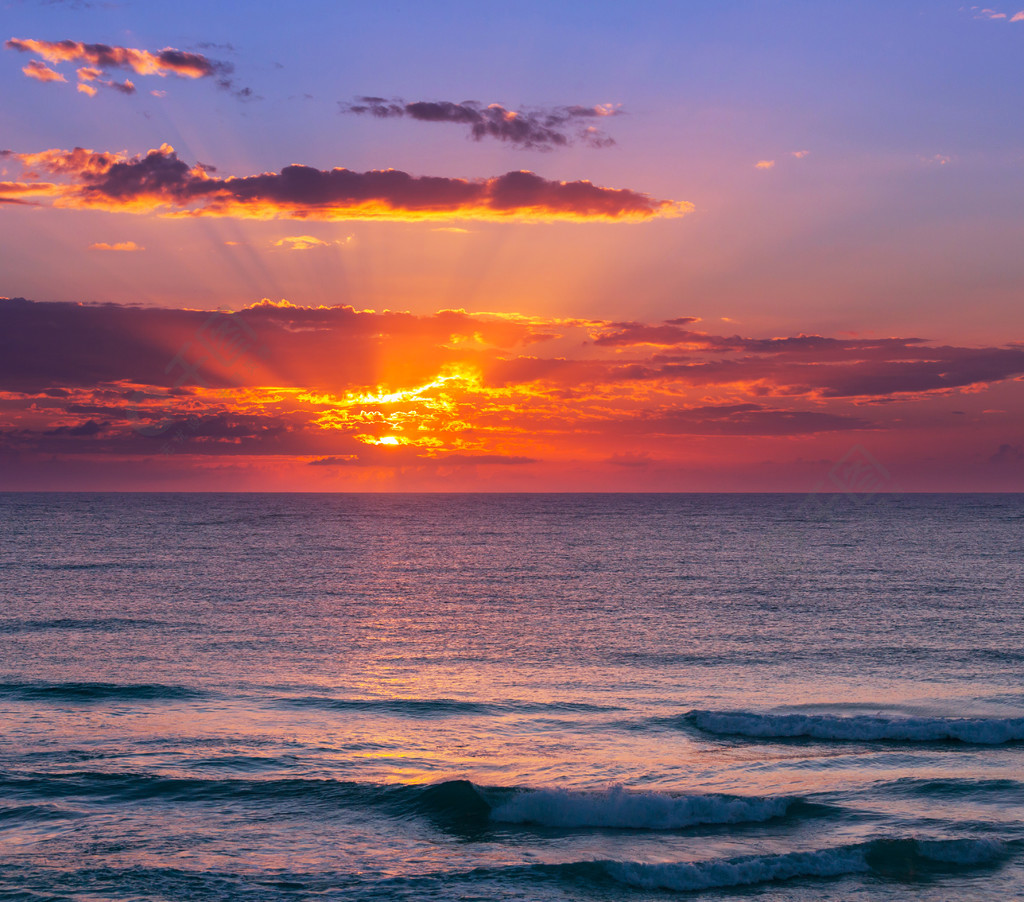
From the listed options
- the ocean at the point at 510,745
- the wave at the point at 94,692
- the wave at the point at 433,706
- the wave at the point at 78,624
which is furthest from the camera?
the wave at the point at 78,624

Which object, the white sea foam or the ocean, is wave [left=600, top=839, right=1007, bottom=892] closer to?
the ocean

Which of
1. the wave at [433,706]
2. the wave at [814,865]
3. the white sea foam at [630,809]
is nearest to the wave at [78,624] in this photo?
the wave at [433,706]

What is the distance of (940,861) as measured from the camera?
54.2ft

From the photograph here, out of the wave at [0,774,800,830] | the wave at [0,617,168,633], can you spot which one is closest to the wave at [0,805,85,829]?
the wave at [0,774,800,830]

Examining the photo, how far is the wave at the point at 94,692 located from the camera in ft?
96.2

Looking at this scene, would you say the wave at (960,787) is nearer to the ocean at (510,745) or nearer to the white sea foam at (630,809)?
the ocean at (510,745)

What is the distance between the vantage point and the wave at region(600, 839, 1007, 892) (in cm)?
1565

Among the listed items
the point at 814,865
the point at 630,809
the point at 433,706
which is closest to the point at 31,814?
the point at 433,706

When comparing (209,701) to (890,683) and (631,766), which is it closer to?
(631,766)

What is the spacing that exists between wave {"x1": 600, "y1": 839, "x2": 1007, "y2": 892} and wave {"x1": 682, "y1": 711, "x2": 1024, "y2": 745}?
8500 millimetres

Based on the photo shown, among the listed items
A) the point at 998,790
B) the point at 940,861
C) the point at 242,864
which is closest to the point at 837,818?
the point at 940,861

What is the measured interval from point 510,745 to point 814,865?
10.3 meters

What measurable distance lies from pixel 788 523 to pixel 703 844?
503ft

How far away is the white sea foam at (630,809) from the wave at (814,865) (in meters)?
2.31
